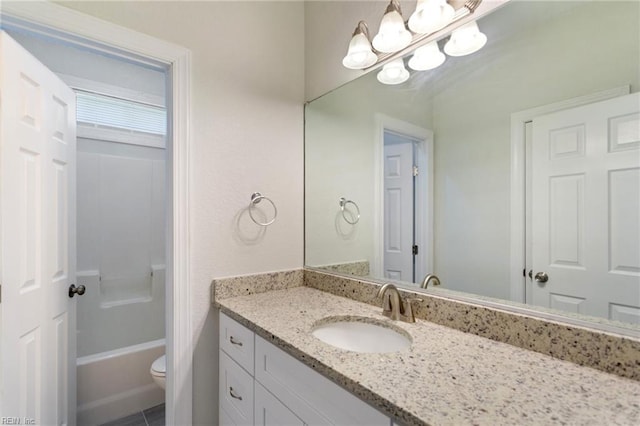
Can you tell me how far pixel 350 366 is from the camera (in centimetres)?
73

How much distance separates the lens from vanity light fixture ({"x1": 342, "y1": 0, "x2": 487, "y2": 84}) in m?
1.04

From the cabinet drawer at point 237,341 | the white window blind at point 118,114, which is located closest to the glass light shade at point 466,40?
the cabinet drawer at point 237,341

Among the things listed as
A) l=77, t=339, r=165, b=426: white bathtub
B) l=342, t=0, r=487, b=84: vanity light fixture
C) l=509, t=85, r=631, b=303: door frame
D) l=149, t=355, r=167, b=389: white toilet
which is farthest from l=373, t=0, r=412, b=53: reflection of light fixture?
l=77, t=339, r=165, b=426: white bathtub

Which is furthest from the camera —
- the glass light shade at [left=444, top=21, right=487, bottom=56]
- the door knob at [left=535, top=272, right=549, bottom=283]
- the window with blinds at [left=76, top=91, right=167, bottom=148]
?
the window with blinds at [left=76, top=91, right=167, bottom=148]

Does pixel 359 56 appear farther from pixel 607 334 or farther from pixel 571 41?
pixel 607 334

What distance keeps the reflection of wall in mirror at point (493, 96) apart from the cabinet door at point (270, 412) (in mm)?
715

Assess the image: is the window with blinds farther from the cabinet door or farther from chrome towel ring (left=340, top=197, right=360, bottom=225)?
the cabinet door

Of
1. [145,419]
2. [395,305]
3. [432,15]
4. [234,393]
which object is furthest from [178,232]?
[145,419]

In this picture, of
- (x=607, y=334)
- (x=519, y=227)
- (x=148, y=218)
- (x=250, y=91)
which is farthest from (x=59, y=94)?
(x=607, y=334)

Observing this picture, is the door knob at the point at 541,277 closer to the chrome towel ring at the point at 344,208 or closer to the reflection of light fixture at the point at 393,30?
the chrome towel ring at the point at 344,208

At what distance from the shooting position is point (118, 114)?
88.7 inches

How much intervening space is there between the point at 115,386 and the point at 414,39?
2.54 meters

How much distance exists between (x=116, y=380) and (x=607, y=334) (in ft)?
7.97

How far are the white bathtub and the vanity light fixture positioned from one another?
7.35ft
